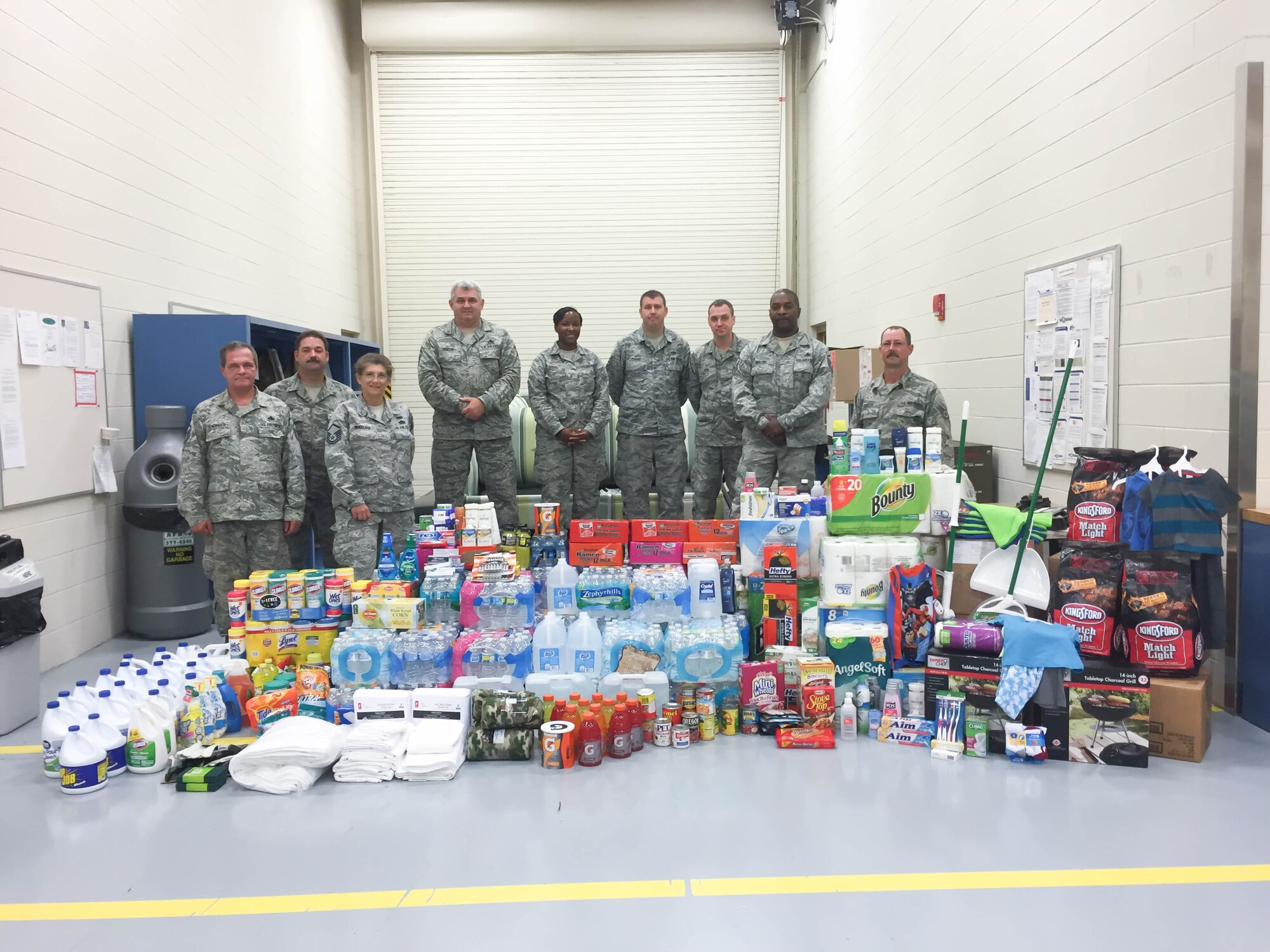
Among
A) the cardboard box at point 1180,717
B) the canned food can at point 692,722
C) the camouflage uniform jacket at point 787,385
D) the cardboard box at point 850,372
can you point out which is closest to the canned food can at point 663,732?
the canned food can at point 692,722

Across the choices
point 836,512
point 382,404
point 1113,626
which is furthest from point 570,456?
point 1113,626

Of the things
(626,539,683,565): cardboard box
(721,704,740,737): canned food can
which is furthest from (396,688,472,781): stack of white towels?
(626,539,683,565): cardboard box

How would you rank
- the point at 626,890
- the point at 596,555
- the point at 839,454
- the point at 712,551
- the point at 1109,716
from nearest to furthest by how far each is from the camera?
the point at 626,890
the point at 1109,716
the point at 839,454
the point at 712,551
the point at 596,555

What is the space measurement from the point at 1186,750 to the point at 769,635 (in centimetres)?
173

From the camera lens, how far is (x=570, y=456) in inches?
248

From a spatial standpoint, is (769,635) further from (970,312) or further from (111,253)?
(111,253)

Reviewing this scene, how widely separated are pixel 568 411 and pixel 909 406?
235cm

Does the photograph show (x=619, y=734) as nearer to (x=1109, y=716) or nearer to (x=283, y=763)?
(x=283, y=763)

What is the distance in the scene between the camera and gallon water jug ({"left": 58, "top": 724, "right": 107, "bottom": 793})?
3.28 meters

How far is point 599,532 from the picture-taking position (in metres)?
4.78

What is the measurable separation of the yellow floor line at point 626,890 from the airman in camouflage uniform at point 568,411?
383 cm

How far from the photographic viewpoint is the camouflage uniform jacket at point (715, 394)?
6.39 meters

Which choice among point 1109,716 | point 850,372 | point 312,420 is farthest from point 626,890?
point 850,372

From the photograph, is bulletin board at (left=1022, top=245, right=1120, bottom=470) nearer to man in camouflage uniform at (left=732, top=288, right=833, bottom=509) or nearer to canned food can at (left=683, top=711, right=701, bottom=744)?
man in camouflage uniform at (left=732, top=288, right=833, bottom=509)
